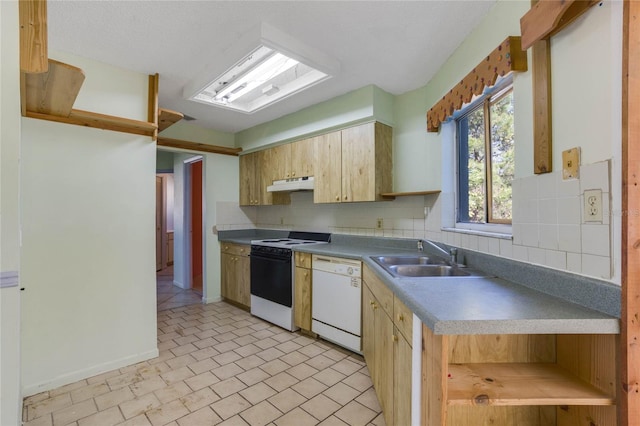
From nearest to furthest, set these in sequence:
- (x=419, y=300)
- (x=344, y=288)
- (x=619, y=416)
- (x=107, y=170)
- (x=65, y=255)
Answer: (x=619, y=416)
(x=419, y=300)
(x=65, y=255)
(x=107, y=170)
(x=344, y=288)

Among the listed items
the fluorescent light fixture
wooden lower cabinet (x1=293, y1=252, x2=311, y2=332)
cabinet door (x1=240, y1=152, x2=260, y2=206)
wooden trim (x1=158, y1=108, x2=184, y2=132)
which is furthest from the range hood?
wooden trim (x1=158, y1=108, x2=184, y2=132)

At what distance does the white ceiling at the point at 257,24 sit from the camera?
1.70 metres

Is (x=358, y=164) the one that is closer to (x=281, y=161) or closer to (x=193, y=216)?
(x=281, y=161)

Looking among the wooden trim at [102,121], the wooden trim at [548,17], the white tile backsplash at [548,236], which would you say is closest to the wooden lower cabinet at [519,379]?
the white tile backsplash at [548,236]

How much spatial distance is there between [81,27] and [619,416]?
3.29m

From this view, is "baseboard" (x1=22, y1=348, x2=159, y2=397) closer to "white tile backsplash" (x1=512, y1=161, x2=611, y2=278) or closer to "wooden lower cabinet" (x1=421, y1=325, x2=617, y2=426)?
"wooden lower cabinet" (x1=421, y1=325, x2=617, y2=426)

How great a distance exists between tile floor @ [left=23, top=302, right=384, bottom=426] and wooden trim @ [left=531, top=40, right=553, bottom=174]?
1708mm

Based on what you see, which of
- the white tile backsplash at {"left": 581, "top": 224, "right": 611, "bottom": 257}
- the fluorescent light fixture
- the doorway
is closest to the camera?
the white tile backsplash at {"left": 581, "top": 224, "right": 611, "bottom": 257}

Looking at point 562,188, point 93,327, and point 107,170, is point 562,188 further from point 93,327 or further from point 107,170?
point 93,327

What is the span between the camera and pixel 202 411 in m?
1.85

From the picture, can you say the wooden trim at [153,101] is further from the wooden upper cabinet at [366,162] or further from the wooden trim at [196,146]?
the wooden upper cabinet at [366,162]

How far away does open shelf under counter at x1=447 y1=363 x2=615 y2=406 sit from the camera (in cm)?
96

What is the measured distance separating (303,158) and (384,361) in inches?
92.6

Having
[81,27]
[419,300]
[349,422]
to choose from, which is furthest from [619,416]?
[81,27]
